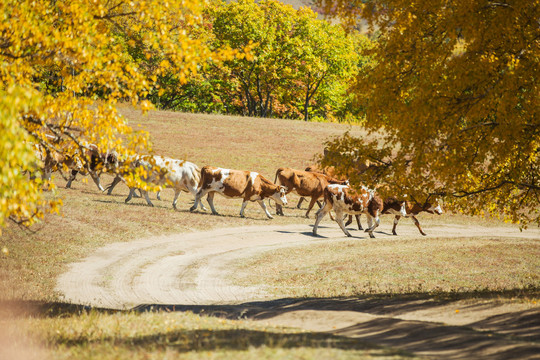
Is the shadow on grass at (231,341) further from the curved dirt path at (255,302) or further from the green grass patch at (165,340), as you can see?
the curved dirt path at (255,302)

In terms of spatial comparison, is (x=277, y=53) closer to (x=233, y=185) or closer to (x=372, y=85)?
(x=233, y=185)

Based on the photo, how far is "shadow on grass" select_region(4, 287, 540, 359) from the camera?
7508mm

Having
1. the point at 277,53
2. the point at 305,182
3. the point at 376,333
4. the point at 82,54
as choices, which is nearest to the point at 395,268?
the point at 376,333

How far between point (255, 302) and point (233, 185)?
14.0 meters

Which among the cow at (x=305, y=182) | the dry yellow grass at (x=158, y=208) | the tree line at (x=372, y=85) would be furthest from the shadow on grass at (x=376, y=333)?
the cow at (x=305, y=182)

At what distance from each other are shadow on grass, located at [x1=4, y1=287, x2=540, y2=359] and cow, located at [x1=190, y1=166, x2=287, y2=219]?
555 inches

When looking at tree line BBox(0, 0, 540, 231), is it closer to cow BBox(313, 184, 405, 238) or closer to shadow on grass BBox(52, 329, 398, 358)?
shadow on grass BBox(52, 329, 398, 358)

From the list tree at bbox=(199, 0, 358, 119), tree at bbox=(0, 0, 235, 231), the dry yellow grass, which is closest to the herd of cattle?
the dry yellow grass

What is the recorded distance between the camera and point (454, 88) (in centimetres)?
1272

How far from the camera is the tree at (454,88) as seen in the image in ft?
40.2

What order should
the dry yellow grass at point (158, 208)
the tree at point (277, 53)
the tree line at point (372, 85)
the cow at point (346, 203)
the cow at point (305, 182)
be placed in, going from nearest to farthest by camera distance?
1. the tree line at point (372, 85)
2. the dry yellow grass at point (158, 208)
3. the cow at point (346, 203)
4. the cow at point (305, 182)
5. the tree at point (277, 53)

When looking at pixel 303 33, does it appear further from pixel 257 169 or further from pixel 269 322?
pixel 269 322

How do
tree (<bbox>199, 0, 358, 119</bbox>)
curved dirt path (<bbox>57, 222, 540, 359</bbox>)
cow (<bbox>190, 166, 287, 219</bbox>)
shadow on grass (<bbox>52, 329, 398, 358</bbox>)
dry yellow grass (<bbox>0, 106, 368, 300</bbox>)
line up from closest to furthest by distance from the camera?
shadow on grass (<bbox>52, 329, 398, 358</bbox>) → curved dirt path (<bbox>57, 222, 540, 359</bbox>) → dry yellow grass (<bbox>0, 106, 368, 300</bbox>) → cow (<bbox>190, 166, 287, 219</bbox>) → tree (<bbox>199, 0, 358, 119</bbox>)

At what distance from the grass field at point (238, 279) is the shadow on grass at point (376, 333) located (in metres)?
0.06
